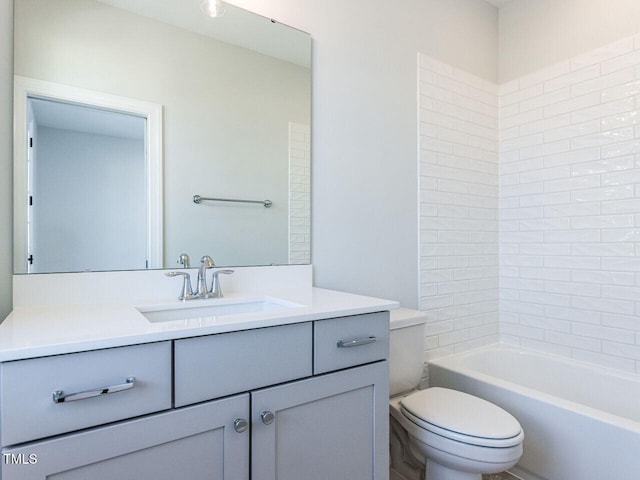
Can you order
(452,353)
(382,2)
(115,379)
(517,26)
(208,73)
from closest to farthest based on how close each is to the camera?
1. (115,379)
2. (208,73)
3. (382,2)
4. (452,353)
5. (517,26)

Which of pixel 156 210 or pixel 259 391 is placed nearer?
pixel 259 391

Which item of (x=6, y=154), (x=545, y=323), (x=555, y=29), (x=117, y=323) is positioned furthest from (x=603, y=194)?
(x=6, y=154)

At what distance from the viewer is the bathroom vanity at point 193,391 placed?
0.79m

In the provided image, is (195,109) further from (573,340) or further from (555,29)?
(573,340)

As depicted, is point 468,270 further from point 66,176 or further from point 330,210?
point 66,176

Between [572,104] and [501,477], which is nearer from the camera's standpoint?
[501,477]

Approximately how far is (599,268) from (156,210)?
7.52ft

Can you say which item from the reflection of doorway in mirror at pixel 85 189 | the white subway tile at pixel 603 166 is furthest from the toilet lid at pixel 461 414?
the white subway tile at pixel 603 166

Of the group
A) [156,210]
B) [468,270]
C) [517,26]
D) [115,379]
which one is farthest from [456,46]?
[115,379]

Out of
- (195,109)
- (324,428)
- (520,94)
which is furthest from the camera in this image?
(520,94)

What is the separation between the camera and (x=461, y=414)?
1.52 metres

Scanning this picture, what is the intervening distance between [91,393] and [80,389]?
0.09ft

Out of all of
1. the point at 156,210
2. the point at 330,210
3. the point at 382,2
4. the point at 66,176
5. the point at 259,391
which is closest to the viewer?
the point at 259,391

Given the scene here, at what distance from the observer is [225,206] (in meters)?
1.63
